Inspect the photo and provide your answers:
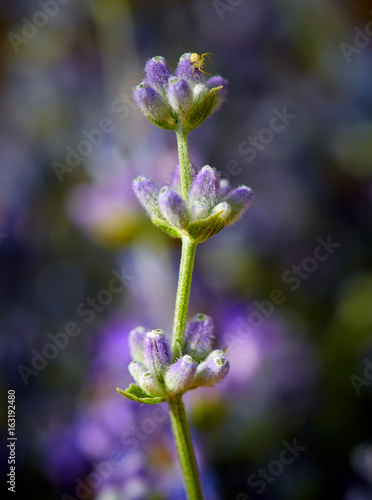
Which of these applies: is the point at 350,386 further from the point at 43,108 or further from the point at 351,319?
the point at 43,108

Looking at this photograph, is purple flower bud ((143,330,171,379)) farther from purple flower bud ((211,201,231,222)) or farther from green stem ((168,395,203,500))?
purple flower bud ((211,201,231,222))

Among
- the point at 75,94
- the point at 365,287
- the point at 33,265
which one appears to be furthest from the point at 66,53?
the point at 365,287

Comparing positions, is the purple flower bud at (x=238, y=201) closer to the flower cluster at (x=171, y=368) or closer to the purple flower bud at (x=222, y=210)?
the purple flower bud at (x=222, y=210)

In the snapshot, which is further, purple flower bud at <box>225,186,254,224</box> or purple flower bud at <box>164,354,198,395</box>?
purple flower bud at <box>225,186,254,224</box>

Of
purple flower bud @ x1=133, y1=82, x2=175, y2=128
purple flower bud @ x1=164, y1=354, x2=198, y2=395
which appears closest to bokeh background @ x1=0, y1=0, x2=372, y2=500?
purple flower bud @ x1=164, y1=354, x2=198, y2=395

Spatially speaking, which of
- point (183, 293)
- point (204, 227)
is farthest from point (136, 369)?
point (204, 227)

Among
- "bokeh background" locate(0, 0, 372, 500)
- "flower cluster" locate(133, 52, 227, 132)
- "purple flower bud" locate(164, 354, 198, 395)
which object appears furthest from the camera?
"bokeh background" locate(0, 0, 372, 500)
